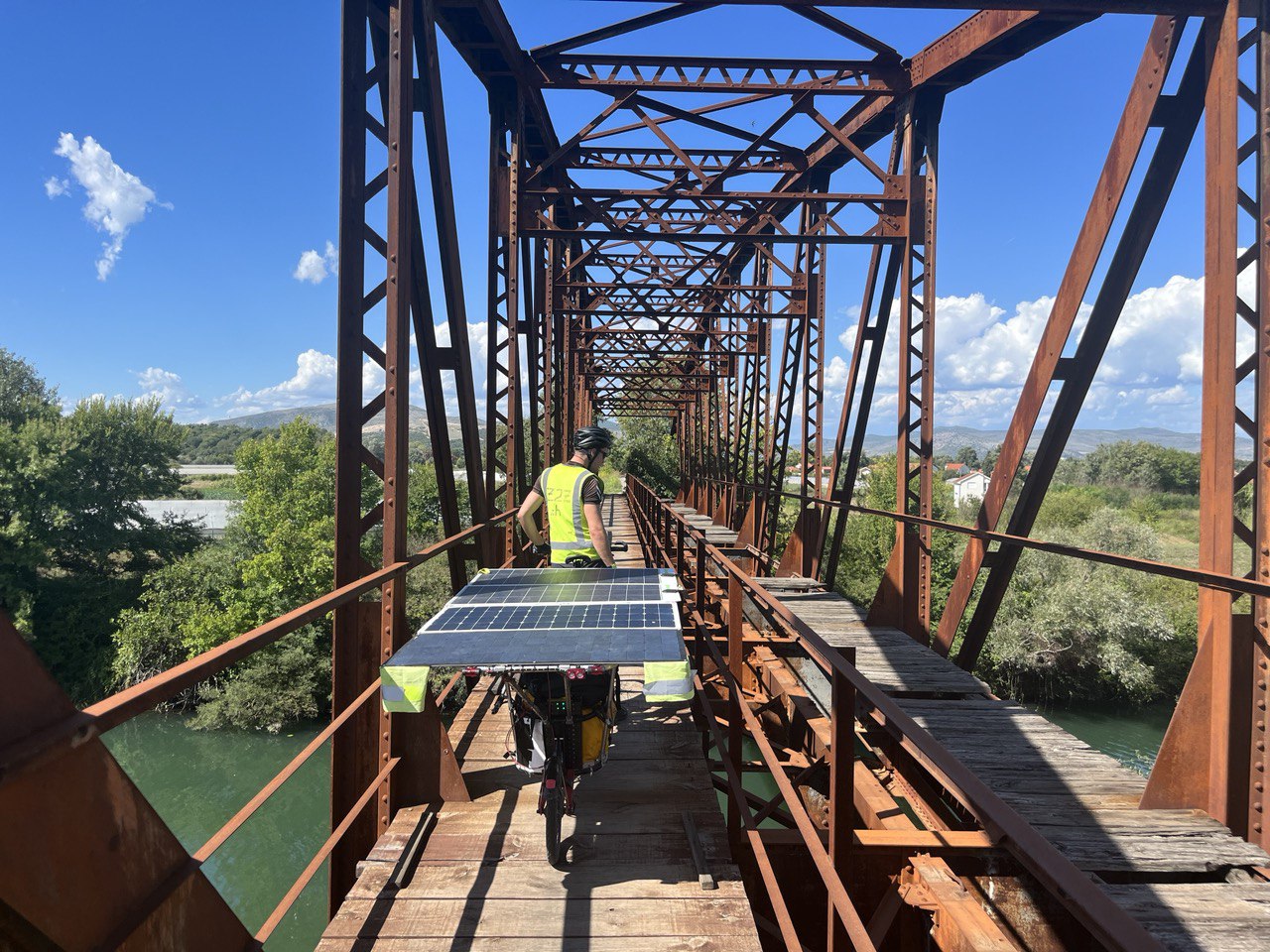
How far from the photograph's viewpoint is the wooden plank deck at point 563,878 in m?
2.73

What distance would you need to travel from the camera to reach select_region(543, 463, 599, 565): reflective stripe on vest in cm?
404

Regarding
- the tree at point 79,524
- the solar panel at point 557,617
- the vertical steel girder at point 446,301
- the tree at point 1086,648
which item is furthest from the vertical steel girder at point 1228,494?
the tree at point 79,524

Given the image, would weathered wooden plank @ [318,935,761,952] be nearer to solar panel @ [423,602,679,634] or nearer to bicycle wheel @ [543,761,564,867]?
bicycle wheel @ [543,761,564,867]

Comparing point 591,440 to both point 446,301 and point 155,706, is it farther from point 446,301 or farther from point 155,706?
point 155,706

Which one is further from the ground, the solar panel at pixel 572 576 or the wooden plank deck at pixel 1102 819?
the solar panel at pixel 572 576

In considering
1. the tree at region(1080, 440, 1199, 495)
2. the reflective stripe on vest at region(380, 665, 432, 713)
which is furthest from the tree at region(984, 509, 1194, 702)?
the tree at region(1080, 440, 1199, 495)

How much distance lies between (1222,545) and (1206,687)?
2.27 ft

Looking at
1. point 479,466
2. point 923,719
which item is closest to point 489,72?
point 479,466

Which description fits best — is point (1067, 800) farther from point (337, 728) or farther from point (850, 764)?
point (337, 728)

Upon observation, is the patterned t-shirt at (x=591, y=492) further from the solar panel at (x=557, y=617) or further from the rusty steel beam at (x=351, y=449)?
the rusty steel beam at (x=351, y=449)

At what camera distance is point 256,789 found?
21.0 meters

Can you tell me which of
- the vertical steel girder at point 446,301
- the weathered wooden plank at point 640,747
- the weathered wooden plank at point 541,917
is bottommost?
the weathered wooden plank at point 640,747

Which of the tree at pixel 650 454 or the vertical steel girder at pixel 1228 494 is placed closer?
the vertical steel girder at pixel 1228 494

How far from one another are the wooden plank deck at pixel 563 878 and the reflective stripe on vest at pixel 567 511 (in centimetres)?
134
